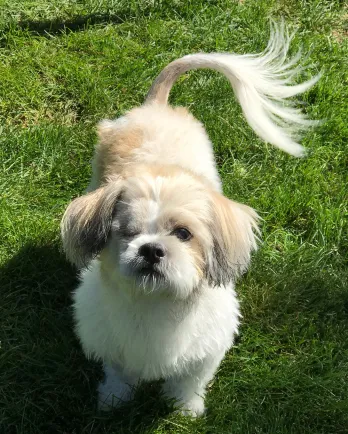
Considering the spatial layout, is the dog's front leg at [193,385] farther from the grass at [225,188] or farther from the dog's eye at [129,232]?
the dog's eye at [129,232]

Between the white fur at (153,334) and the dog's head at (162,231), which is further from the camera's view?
the white fur at (153,334)

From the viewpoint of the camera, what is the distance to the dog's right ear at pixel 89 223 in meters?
2.80

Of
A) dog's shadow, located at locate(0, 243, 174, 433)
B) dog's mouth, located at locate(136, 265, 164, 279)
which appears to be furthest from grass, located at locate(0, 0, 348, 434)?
dog's mouth, located at locate(136, 265, 164, 279)

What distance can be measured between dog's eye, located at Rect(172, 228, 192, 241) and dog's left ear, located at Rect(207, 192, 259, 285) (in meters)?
0.13

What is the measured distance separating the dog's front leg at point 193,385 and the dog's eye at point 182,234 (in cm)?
76

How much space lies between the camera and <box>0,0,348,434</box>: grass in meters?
3.40

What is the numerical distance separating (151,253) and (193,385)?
1.06 meters

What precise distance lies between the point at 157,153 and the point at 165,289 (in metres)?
1.00

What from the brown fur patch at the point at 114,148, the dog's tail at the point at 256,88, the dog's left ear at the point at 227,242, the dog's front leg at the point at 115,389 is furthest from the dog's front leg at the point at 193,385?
the dog's tail at the point at 256,88

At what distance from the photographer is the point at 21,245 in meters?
4.01

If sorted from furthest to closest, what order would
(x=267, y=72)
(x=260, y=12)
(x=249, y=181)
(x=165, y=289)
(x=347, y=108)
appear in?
(x=260, y=12)
(x=347, y=108)
(x=249, y=181)
(x=267, y=72)
(x=165, y=289)

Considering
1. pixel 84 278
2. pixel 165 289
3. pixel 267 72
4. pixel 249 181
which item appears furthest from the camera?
pixel 249 181

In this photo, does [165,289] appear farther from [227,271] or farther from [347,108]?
[347,108]

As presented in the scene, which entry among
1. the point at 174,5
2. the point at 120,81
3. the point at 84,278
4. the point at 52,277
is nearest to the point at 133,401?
the point at 84,278
